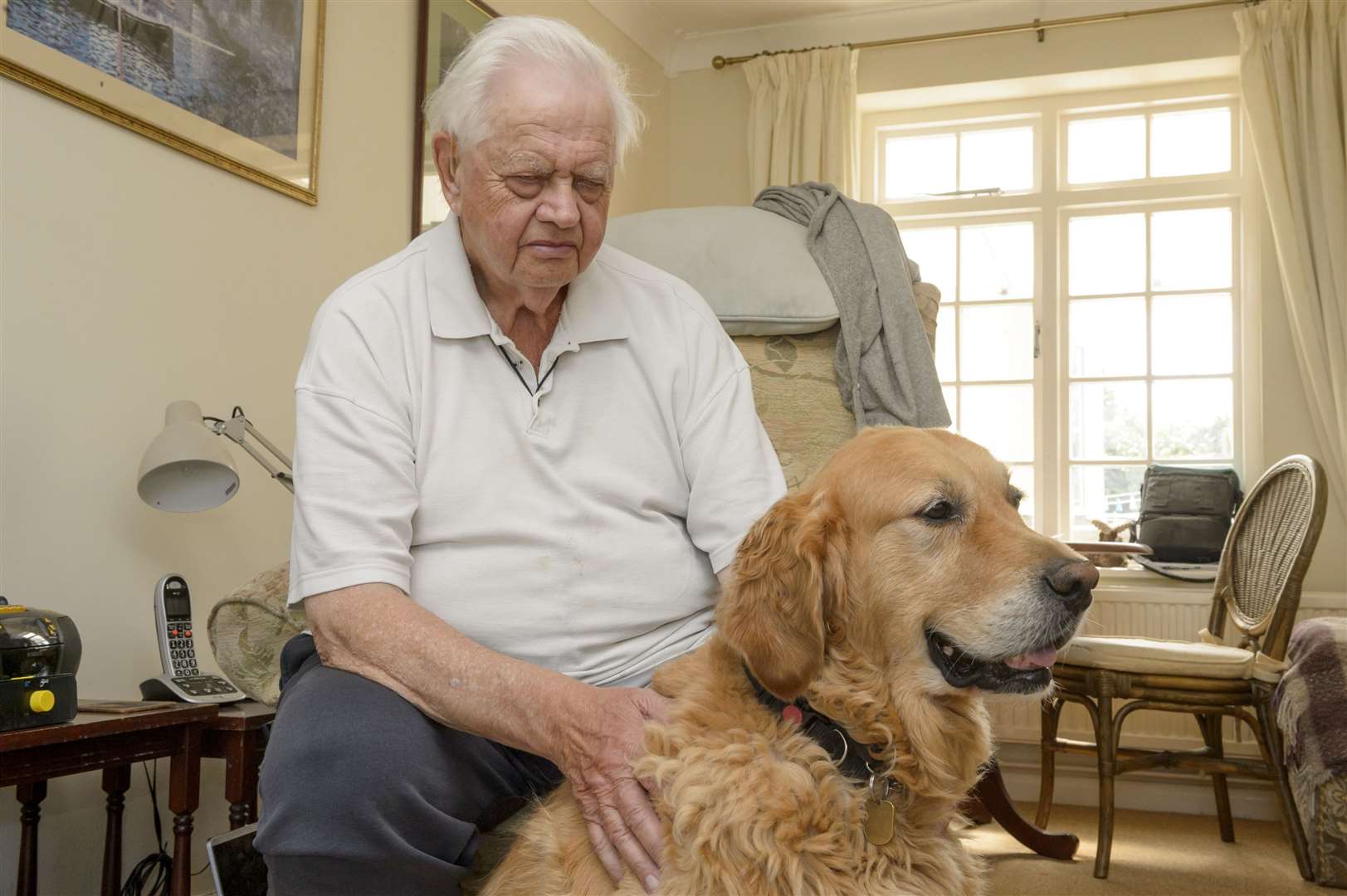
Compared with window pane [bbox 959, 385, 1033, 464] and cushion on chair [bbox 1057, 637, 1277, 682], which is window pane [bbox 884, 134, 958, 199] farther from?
cushion on chair [bbox 1057, 637, 1277, 682]

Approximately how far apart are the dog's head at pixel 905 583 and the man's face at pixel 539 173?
21.8 inches

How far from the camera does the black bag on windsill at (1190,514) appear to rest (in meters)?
4.75

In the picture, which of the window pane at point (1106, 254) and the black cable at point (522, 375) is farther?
the window pane at point (1106, 254)

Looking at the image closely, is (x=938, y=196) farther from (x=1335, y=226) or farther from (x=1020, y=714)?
(x=1020, y=714)

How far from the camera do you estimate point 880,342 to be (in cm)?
260

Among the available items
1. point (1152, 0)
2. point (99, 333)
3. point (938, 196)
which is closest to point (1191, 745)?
point (938, 196)

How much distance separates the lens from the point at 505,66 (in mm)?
1616

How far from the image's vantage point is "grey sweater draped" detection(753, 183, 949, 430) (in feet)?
8.45

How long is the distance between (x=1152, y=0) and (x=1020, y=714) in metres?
3.25

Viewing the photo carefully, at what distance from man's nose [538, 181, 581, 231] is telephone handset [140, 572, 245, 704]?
1291 millimetres

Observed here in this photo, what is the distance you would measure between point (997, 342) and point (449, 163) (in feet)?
13.7

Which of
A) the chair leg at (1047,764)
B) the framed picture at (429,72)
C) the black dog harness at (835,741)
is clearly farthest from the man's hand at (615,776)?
the chair leg at (1047,764)

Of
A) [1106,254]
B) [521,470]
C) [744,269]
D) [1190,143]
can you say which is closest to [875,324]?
[744,269]

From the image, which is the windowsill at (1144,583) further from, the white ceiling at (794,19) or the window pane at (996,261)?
the white ceiling at (794,19)
